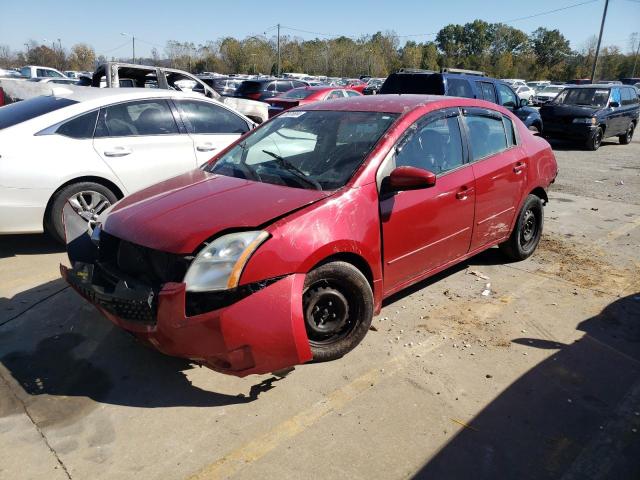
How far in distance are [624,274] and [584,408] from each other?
261cm

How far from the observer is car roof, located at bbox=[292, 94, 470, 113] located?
12.7 feet

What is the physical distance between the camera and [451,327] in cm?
386

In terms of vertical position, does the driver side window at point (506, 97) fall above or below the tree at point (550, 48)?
below

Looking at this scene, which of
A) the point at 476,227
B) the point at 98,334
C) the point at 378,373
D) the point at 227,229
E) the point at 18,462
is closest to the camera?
the point at 18,462

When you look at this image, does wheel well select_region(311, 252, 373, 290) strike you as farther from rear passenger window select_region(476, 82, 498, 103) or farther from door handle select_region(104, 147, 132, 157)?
rear passenger window select_region(476, 82, 498, 103)

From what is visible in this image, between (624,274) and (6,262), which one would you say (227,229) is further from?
(624,274)

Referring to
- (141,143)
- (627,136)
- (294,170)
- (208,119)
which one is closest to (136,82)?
(208,119)

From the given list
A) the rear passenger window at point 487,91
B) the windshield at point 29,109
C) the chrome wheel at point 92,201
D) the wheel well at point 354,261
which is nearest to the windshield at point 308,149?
the wheel well at point 354,261

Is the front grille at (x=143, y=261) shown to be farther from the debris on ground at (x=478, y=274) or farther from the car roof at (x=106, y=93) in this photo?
the debris on ground at (x=478, y=274)

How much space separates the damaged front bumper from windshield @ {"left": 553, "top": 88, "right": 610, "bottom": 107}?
15.0m

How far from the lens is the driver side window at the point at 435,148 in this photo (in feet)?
12.0

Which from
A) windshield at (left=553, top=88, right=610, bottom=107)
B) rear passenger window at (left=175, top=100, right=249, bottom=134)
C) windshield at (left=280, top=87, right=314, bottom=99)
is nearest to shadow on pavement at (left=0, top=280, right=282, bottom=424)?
rear passenger window at (left=175, top=100, right=249, bottom=134)

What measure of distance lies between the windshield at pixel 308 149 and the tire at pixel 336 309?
59 cm

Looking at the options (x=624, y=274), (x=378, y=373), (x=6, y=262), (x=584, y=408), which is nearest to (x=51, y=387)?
(x=378, y=373)
